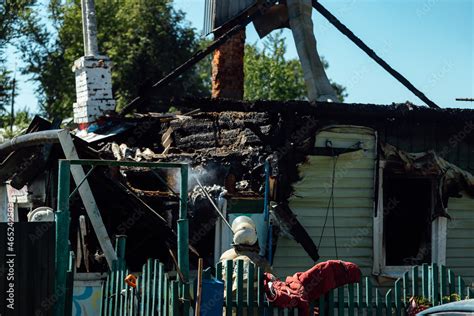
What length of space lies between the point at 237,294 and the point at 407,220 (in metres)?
5.50

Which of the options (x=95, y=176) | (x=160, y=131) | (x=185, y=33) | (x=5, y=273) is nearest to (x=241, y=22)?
(x=160, y=131)

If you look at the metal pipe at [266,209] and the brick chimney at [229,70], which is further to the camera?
the brick chimney at [229,70]

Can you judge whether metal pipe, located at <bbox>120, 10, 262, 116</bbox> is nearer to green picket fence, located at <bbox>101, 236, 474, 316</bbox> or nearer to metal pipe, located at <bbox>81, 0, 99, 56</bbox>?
metal pipe, located at <bbox>81, 0, 99, 56</bbox>

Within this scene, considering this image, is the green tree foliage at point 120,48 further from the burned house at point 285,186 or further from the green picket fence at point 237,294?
the green picket fence at point 237,294

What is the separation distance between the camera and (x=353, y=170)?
12609mm

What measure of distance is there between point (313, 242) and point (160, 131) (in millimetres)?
3199

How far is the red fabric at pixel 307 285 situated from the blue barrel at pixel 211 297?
744 mm

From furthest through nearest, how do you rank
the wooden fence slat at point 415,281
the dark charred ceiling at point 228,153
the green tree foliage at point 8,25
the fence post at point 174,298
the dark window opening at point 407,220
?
the green tree foliage at point 8,25, the dark window opening at point 407,220, the dark charred ceiling at point 228,153, the wooden fence slat at point 415,281, the fence post at point 174,298

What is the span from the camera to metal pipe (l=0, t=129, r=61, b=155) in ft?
33.9

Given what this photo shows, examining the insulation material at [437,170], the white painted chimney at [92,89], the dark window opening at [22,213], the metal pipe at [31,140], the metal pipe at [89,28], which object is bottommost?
A: the dark window opening at [22,213]

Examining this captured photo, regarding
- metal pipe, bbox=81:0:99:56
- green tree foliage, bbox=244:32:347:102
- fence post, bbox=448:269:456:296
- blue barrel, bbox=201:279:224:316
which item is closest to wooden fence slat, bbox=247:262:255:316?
blue barrel, bbox=201:279:224:316

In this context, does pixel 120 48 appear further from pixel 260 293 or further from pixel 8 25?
pixel 260 293

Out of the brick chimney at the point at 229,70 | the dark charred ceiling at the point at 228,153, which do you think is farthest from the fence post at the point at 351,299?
the brick chimney at the point at 229,70

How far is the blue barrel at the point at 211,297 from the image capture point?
27.6 feet
